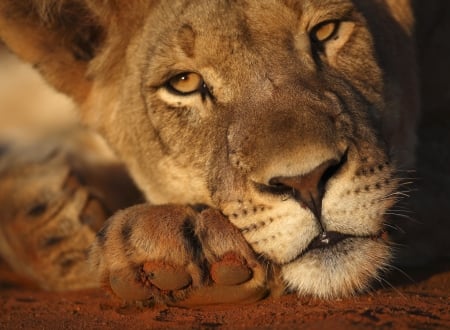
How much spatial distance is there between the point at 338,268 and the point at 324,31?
38.2 inches

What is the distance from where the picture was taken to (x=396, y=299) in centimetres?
258

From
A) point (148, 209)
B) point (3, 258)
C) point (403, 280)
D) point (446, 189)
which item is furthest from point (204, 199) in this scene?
point (3, 258)

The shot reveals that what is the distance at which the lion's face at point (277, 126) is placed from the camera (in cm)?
241

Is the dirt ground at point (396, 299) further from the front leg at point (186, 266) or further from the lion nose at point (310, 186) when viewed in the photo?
the lion nose at point (310, 186)

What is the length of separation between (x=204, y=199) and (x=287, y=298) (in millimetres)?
526

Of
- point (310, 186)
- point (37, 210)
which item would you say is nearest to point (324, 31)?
point (310, 186)

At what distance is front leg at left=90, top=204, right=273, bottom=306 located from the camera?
2516mm

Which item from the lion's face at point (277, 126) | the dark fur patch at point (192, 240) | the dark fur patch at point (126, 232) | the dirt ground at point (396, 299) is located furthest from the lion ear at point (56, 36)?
the dark fur patch at point (192, 240)

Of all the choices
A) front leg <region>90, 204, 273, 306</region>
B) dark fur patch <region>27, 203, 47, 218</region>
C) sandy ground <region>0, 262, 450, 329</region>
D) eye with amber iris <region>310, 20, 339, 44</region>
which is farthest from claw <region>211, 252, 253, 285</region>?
dark fur patch <region>27, 203, 47, 218</region>

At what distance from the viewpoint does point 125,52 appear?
3.54 metres

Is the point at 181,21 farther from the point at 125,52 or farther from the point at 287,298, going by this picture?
the point at 287,298

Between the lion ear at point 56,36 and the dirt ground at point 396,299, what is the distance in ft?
3.22

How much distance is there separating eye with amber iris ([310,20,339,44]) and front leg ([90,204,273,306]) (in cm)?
79

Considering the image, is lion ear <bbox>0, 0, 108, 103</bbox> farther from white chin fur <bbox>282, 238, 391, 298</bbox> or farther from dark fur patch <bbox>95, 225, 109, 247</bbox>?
white chin fur <bbox>282, 238, 391, 298</bbox>
